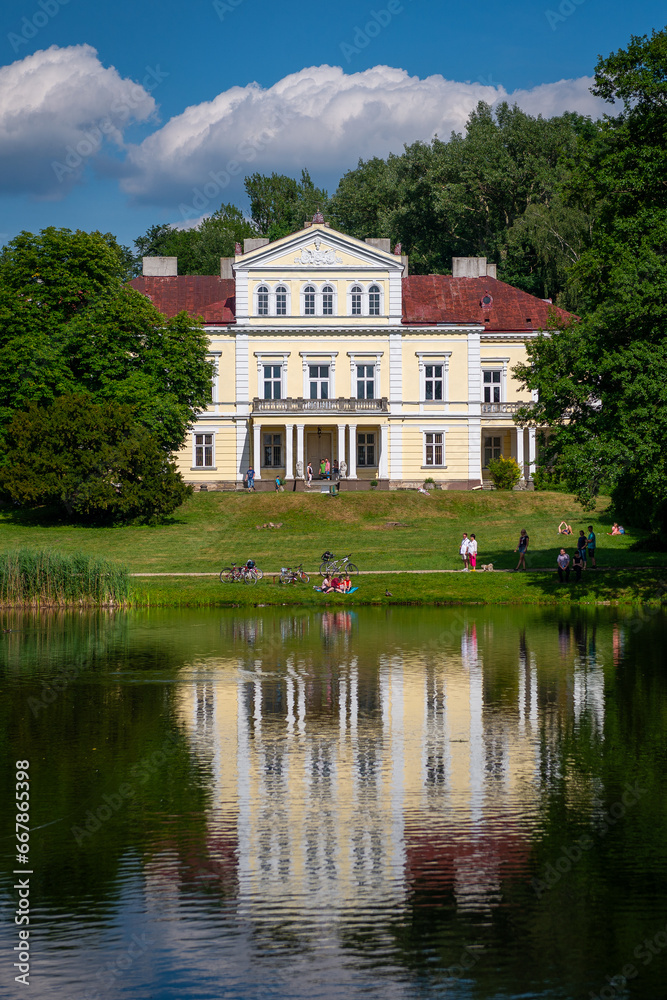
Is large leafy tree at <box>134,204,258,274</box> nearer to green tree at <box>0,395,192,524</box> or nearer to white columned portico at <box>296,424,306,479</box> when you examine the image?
white columned portico at <box>296,424,306,479</box>

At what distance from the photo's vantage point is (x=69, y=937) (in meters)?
9.46

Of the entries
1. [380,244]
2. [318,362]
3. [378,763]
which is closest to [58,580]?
[378,763]

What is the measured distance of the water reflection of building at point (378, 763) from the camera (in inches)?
426

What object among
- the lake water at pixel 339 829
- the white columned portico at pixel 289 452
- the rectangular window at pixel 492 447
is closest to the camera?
the lake water at pixel 339 829

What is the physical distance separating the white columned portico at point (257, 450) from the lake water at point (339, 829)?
46.1 m

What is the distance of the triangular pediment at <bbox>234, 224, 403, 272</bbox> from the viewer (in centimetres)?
6819

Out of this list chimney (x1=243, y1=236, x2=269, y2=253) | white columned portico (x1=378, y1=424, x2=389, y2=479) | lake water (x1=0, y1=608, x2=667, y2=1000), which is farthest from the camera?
chimney (x1=243, y1=236, x2=269, y2=253)

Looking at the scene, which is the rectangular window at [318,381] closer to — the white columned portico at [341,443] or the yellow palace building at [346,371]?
the yellow palace building at [346,371]

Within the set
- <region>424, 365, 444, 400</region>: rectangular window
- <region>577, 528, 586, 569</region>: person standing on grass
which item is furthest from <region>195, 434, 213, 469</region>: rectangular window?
<region>577, 528, 586, 569</region>: person standing on grass

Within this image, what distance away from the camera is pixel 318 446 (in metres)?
70.8

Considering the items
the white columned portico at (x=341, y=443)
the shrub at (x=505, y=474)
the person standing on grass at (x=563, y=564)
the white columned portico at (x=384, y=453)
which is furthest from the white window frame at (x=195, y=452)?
the person standing on grass at (x=563, y=564)

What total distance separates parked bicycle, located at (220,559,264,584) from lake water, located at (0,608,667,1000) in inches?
563

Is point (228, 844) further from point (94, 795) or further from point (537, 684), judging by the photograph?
point (537, 684)

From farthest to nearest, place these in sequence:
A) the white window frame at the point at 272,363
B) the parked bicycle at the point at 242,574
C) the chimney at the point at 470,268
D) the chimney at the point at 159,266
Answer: the chimney at the point at 470,268
the chimney at the point at 159,266
the white window frame at the point at 272,363
the parked bicycle at the point at 242,574
